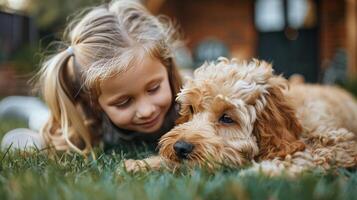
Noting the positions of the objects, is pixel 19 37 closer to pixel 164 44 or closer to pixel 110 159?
pixel 164 44

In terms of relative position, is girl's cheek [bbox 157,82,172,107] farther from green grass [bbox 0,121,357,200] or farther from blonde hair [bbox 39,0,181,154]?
green grass [bbox 0,121,357,200]

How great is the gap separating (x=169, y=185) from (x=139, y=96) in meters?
1.60

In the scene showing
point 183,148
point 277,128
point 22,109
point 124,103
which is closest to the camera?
point 183,148

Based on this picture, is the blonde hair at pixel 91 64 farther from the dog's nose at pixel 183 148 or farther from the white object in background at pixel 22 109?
the white object in background at pixel 22 109

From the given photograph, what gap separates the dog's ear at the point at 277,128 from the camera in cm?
298

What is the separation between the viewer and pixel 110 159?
3.30m

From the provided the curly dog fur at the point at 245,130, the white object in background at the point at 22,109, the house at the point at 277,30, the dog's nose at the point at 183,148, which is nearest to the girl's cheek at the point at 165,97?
the curly dog fur at the point at 245,130

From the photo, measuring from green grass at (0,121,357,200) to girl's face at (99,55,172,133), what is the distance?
107cm

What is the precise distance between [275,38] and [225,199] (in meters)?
12.2

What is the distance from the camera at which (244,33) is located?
14.3m

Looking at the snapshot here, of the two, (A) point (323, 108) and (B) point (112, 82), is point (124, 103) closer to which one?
(B) point (112, 82)

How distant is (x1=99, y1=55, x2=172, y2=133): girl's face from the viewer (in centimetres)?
382

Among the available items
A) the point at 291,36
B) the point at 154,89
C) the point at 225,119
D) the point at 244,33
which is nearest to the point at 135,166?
the point at 225,119

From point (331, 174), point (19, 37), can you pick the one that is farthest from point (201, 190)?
point (19, 37)
